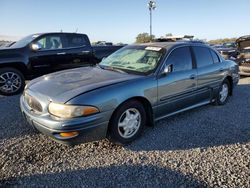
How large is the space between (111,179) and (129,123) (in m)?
1.00

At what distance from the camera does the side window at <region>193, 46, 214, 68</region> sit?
4.70 meters

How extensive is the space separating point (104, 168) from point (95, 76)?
147 centimetres

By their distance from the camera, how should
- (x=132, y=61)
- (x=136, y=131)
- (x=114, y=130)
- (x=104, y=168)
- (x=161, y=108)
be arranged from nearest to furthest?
(x=104, y=168)
(x=114, y=130)
(x=136, y=131)
(x=161, y=108)
(x=132, y=61)

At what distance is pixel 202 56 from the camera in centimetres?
487

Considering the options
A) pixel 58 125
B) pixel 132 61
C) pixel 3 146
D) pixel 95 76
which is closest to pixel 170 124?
pixel 132 61

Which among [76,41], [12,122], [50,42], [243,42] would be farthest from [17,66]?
[243,42]

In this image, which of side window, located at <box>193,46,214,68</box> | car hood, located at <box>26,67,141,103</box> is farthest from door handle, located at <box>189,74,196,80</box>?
car hood, located at <box>26,67,141,103</box>

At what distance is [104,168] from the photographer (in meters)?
2.90

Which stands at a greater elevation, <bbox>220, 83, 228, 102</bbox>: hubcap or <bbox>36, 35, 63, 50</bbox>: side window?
<bbox>36, 35, 63, 50</bbox>: side window

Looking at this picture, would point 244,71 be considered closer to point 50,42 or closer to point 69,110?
point 50,42

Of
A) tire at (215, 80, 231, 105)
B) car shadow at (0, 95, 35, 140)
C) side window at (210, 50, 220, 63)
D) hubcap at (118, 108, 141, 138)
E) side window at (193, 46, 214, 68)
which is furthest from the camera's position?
tire at (215, 80, 231, 105)

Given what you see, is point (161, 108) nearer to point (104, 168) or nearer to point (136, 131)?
point (136, 131)

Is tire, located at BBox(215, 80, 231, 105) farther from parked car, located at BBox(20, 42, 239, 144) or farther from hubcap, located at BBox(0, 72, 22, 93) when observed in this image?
hubcap, located at BBox(0, 72, 22, 93)

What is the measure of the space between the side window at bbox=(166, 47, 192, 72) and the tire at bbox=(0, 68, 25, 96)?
168 inches
